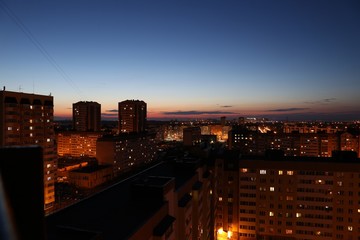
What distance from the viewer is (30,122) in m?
35.1

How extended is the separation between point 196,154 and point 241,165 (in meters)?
4.47

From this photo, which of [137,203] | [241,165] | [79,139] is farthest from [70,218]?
[79,139]

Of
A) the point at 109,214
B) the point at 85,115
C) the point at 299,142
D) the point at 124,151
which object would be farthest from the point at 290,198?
the point at 85,115

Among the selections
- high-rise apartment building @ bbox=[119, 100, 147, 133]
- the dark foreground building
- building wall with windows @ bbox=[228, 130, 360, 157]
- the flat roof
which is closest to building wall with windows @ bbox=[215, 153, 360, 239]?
the dark foreground building

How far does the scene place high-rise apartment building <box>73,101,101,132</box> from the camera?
89312 mm

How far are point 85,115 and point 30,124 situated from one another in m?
55.5

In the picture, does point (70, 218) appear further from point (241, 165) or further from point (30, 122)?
point (30, 122)

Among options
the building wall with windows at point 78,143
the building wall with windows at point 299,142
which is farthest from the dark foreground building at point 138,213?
the building wall with windows at point 78,143

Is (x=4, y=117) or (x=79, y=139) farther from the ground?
(x=4, y=117)

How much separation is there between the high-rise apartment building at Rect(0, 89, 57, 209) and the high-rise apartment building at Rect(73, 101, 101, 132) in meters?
52.2

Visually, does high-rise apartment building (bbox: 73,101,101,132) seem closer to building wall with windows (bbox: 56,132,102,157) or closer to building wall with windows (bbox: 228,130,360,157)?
building wall with windows (bbox: 56,132,102,157)

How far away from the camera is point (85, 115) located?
3519 inches

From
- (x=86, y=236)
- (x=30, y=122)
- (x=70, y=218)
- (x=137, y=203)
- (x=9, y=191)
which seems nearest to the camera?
(x=9, y=191)

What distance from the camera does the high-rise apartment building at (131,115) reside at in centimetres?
8625
